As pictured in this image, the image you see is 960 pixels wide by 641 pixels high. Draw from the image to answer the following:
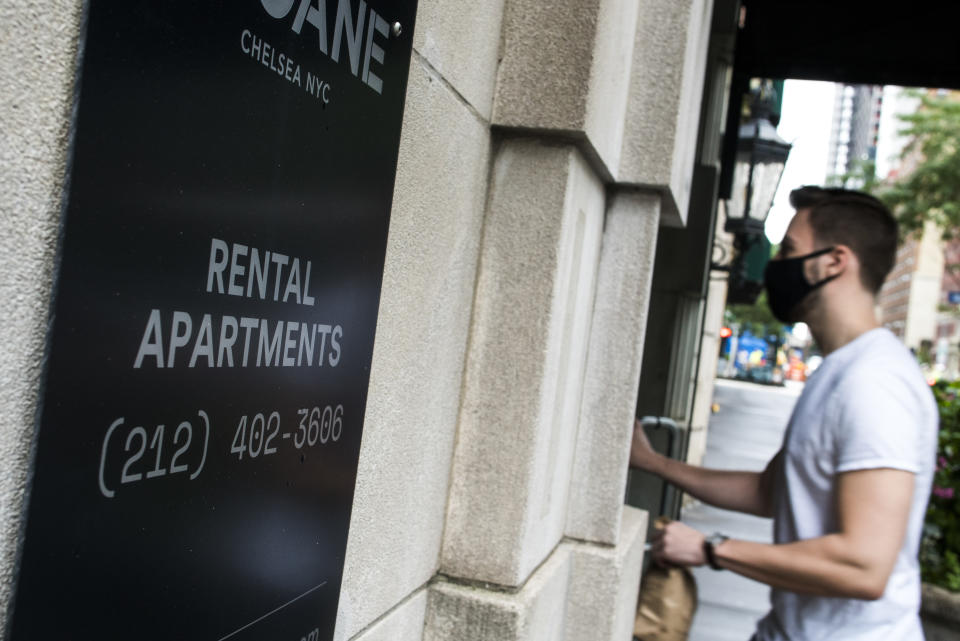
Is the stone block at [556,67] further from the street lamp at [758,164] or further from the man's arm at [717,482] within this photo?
the street lamp at [758,164]

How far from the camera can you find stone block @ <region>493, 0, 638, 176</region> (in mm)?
2307

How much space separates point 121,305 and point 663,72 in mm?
2244

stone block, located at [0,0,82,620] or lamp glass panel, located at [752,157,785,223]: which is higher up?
lamp glass panel, located at [752,157,785,223]

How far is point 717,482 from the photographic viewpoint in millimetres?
3523

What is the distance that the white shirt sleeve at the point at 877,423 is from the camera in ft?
8.25

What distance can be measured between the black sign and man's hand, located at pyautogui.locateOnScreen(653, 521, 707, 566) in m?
1.62

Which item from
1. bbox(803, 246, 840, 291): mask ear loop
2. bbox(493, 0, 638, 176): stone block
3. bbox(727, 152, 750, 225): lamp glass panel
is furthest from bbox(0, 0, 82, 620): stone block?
bbox(727, 152, 750, 225): lamp glass panel

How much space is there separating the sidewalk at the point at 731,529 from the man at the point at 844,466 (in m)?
4.06

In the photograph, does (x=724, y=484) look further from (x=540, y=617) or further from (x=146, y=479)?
(x=146, y=479)

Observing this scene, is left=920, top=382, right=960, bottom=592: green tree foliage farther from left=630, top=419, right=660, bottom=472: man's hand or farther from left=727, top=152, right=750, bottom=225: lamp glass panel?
left=630, top=419, right=660, bottom=472: man's hand

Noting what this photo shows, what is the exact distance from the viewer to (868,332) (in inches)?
113

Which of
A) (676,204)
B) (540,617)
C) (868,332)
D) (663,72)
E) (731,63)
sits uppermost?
(731,63)

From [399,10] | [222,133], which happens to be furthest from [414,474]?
[222,133]

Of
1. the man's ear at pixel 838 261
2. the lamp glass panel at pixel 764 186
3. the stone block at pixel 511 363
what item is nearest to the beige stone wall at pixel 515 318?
the stone block at pixel 511 363
